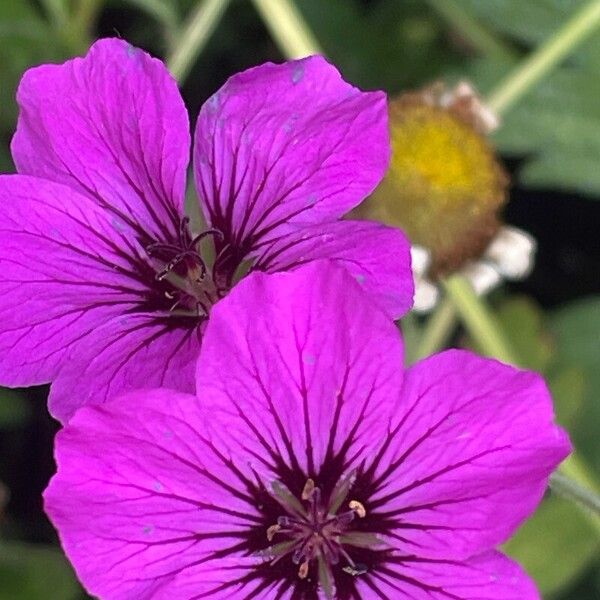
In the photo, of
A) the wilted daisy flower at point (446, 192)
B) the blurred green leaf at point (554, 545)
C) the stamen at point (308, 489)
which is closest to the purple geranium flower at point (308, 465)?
the stamen at point (308, 489)

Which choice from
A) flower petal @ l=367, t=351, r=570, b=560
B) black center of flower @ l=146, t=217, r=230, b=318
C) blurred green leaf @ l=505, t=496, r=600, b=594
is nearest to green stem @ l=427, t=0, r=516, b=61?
blurred green leaf @ l=505, t=496, r=600, b=594


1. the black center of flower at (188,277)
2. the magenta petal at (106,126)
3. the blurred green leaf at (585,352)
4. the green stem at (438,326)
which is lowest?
the blurred green leaf at (585,352)

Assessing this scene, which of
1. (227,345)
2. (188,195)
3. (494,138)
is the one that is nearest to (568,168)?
(494,138)

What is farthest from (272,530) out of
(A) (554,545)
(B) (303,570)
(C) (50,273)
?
(A) (554,545)

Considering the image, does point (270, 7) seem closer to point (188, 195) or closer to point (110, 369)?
point (188, 195)

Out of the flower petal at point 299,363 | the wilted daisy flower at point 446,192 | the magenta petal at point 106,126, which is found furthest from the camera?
the wilted daisy flower at point 446,192

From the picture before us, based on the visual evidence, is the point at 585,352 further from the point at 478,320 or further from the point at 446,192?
the point at 446,192

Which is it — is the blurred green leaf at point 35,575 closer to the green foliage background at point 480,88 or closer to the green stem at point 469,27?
the green foliage background at point 480,88
